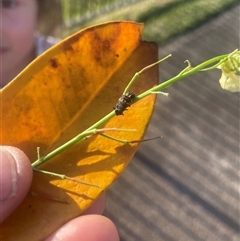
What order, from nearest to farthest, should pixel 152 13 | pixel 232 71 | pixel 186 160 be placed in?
1. pixel 232 71
2. pixel 186 160
3. pixel 152 13

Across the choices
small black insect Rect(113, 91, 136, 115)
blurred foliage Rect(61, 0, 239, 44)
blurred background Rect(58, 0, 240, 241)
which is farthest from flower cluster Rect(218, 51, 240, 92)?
blurred foliage Rect(61, 0, 239, 44)

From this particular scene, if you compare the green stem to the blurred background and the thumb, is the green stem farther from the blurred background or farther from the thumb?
the blurred background

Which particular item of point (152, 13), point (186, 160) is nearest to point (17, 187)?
point (186, 160)

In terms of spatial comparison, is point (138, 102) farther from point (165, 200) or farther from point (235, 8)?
point (235, 8)

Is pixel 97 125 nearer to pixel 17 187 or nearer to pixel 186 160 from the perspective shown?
pixel 17 187

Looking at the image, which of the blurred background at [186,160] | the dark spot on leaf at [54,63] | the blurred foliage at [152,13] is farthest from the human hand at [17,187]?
the blurred foliage at [152,13]

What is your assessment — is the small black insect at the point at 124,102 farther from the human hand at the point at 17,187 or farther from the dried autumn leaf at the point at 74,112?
the human hand at the point at 17,187

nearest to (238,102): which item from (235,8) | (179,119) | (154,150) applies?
(179,119)
